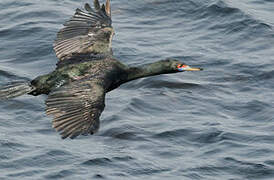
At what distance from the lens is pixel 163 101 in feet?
51.0

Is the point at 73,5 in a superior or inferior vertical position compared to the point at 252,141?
superior

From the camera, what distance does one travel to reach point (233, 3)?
19.2 metres

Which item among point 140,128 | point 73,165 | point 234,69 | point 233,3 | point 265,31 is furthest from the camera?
point 233,3

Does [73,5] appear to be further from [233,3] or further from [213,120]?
[213,120]

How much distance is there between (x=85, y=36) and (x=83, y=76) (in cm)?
138

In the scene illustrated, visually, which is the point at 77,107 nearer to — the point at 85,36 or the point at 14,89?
the point at 14,89

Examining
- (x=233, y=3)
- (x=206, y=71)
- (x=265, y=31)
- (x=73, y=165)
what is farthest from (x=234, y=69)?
(x=73, y=165)

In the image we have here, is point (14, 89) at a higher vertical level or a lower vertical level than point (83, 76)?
lower

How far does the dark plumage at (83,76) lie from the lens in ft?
34.4

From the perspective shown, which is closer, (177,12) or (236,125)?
(236,125)

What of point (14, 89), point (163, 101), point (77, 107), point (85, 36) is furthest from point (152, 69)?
point (163, 101)

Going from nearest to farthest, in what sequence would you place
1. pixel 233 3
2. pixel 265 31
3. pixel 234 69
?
1. pixel 234 69
2. pixel 265 31
3. pixel 233 3

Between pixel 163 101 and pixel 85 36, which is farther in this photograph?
pixel 163 101

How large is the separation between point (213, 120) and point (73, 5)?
5.89 meters
